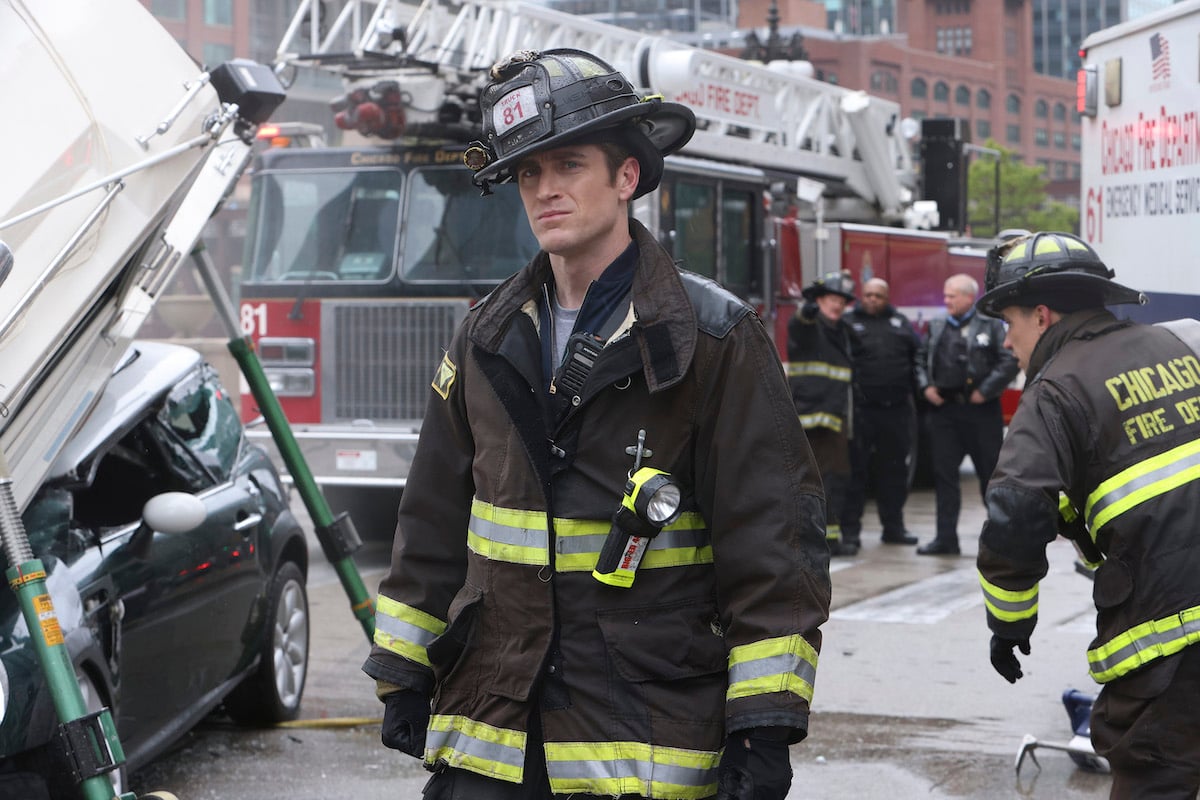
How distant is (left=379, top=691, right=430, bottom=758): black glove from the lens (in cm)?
290

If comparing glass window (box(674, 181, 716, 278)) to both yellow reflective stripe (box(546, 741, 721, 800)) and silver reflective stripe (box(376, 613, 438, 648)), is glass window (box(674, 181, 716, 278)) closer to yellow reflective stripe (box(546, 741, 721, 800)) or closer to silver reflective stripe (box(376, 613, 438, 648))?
silver reflective stripe (box(376, 613, 438, 648))

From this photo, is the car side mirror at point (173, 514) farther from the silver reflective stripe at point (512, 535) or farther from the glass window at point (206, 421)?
the silver reflective stripe at point (512, 535)

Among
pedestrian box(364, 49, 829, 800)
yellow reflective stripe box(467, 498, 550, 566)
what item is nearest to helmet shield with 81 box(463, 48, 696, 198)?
pedestrian box(364, 49, 829, 800)

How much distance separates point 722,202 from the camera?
11.8m

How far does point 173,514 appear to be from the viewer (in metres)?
4.98

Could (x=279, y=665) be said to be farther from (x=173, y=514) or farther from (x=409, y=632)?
(x=409, y=632)

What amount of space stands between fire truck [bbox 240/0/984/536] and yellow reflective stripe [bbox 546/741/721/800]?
23.9 ft

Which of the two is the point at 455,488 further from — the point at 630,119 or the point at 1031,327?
the point at 1031,327

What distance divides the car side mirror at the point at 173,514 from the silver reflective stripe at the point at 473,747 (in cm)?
230

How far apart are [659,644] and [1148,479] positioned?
1.61 meters

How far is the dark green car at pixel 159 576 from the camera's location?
14.4 feet

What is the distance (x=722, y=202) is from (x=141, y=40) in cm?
703

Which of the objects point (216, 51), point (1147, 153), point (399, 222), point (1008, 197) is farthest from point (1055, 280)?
point (1008, 197)

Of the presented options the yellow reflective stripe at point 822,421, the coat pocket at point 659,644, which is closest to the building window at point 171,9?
the yellow reflective stripe at point 822,421
